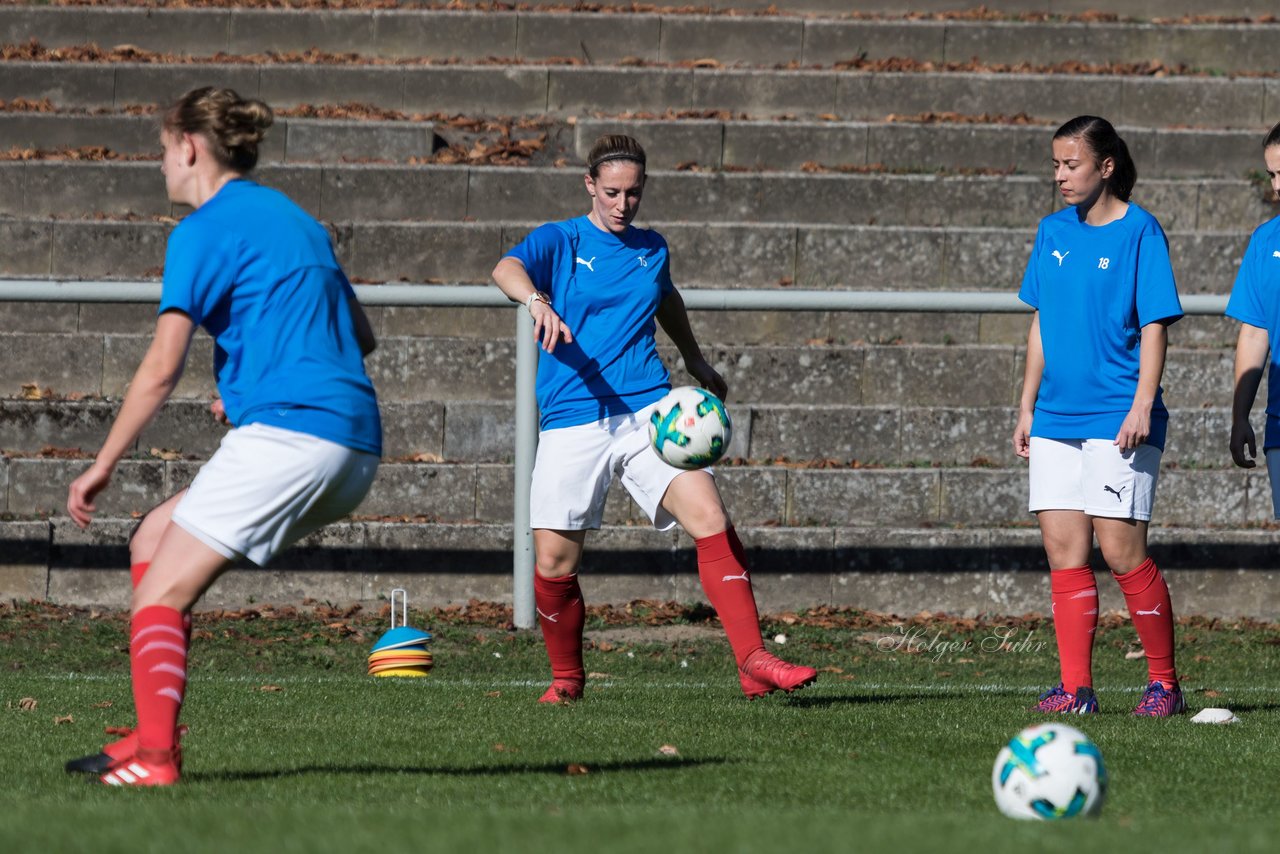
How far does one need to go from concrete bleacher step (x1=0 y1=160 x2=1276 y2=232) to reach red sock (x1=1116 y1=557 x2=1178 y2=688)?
645 centimetres

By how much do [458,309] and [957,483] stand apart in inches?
152

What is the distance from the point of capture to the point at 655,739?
19.4 feet

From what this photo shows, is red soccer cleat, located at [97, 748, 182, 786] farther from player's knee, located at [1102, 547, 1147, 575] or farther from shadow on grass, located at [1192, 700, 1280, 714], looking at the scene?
shadow on grass, located at [1192, 700, 1280, 714]

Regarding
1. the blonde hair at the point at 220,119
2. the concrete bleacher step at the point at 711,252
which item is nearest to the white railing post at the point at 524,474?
the concrete bleacher step at the point at 711,252

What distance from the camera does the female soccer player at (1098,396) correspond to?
669cm

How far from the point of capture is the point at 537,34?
49.5 feet

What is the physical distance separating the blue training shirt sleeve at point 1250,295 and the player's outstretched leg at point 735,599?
7.16 ft

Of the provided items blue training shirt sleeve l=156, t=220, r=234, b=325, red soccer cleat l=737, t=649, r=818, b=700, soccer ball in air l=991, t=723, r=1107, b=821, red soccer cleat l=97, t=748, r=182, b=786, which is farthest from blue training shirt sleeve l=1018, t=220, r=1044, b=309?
red soccer cleat l=97, t=748, r=182, b=786

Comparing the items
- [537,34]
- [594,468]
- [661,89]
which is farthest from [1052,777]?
[537,34]

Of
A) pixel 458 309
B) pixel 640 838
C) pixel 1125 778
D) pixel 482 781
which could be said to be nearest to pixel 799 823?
pixel 640 838

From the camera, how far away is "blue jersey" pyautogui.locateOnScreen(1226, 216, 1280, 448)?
21.6ft

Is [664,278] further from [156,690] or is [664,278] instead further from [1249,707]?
[156,690]

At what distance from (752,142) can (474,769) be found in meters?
9.21

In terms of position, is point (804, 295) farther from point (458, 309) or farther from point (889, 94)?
point (889, 94)
